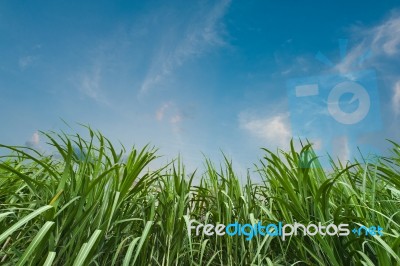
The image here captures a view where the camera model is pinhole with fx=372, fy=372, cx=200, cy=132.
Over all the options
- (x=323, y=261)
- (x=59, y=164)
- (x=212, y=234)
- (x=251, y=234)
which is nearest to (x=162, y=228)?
(x=212, y=234)

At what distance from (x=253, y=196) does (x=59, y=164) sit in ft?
5.78

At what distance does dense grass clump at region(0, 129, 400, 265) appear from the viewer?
5.57 ft

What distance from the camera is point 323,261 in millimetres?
1864

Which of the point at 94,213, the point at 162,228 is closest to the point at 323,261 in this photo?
the point at 162,228

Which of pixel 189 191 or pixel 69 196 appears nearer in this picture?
pixel 69 196

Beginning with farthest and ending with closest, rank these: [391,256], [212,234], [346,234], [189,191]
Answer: [189,191], [212,234], [346,234], [391,256]

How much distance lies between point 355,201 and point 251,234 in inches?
23.1

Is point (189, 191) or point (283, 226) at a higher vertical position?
point (189, 191)

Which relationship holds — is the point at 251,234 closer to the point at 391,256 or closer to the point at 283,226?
the point at 283,226

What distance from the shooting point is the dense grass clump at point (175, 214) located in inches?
66.9

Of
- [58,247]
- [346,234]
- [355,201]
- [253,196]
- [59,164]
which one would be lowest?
[58,247]

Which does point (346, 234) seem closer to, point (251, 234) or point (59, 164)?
point (251, 234)

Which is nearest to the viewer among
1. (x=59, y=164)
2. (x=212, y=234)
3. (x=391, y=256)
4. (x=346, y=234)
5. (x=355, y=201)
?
(x=391, y=256)

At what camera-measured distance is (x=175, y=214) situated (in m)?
2.04
